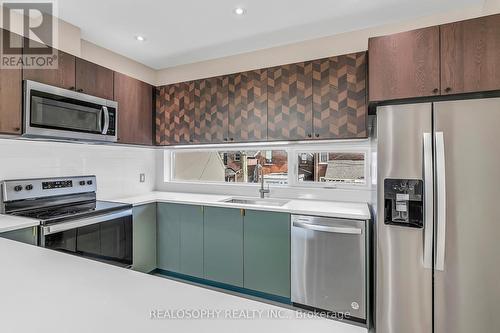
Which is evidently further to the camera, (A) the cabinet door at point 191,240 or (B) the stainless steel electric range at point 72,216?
(A) the cabinet door at point 191,240

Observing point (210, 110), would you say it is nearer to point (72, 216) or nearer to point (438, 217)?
point (72, 216)

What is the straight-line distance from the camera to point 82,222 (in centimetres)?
204

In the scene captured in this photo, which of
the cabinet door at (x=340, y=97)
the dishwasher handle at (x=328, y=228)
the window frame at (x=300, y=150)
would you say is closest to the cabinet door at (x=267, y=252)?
the dishwasher handle at (x=328, y=228)

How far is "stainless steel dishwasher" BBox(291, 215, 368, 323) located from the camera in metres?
2.04

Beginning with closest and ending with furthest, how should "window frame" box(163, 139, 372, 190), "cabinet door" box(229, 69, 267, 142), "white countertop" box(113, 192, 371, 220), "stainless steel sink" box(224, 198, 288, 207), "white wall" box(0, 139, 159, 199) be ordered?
"white countertop" box(113, 192, 371, 220) < "white wall" box(0, 139, 159, 199) < "window frame" box(163, 139, 372, 190) < "cabinet door" box(229, 69, 267, 142) < "stainless steel sink" box(224, 198, 288, 207)

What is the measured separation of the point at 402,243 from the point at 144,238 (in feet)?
7.67

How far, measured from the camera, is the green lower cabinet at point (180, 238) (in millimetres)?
2670

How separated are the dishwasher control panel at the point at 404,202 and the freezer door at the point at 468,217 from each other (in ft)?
0.33

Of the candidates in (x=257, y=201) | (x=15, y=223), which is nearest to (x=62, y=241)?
(x=15, y=223)

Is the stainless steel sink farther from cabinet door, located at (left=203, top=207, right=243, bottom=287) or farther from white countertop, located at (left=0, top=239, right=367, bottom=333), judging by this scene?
white countertop, located at (left=0, top=239, right=367, bottom=333)

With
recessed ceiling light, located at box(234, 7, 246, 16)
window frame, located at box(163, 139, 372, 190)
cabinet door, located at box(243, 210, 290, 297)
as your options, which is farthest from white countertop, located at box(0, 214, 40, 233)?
recessed ceiling light, located at box(234, 7, 246, 16)

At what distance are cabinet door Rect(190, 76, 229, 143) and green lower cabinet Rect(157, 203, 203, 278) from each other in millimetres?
830

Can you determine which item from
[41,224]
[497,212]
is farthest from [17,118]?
[497,212]

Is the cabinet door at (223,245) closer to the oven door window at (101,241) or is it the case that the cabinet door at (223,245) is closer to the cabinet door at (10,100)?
the oven door window at (101,241)
